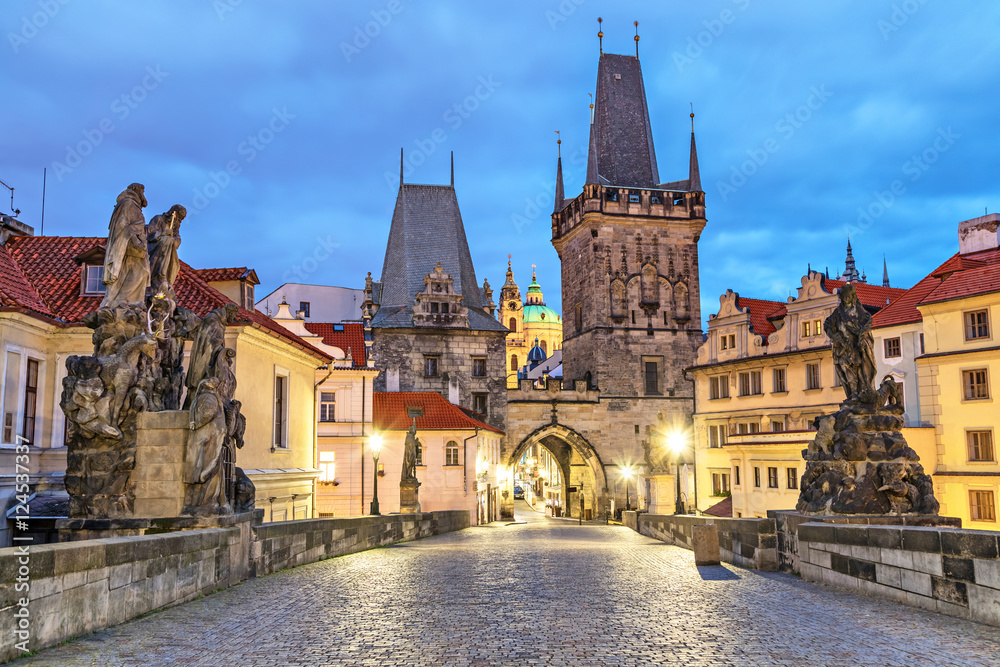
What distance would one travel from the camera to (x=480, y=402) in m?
53.6

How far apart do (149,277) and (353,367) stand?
91.7 feet

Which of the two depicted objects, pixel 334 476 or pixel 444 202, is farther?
pixel 444 202

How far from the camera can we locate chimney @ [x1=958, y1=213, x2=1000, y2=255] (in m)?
33.2

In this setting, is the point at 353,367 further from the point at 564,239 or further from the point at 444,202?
the point at 564,239

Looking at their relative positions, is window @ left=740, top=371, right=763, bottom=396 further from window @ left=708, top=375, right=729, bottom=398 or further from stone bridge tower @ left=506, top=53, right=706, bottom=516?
stone bridge tower @ left=506, top=53, right=706, bottom=516

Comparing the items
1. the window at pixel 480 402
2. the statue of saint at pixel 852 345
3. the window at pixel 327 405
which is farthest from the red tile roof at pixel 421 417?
the statue of saint at pixel 852 345

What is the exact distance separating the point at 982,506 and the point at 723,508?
45.4ft

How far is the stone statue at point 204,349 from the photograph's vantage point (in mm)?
9734

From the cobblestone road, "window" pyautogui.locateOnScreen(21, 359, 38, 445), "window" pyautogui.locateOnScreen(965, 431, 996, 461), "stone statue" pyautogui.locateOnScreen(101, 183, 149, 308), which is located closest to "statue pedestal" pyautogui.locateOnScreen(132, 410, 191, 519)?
the cobblestone road

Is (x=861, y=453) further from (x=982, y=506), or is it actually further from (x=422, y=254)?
(x=422, y=254)

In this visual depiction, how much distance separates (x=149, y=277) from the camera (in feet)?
33.3

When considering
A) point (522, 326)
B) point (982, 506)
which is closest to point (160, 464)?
point (982, 506)

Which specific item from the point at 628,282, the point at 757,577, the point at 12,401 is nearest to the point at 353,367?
the point at 12,401

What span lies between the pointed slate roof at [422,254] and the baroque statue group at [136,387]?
4227 cm
